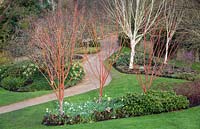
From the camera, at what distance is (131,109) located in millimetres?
12008

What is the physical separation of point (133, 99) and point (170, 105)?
1197 millimetres

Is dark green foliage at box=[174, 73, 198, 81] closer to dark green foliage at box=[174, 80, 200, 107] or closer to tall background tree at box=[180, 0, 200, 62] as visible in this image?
tall background tree at box=[180, 0, 200, 62]

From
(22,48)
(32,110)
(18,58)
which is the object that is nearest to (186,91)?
(32,110)

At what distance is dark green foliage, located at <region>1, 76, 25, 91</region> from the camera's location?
785 inches

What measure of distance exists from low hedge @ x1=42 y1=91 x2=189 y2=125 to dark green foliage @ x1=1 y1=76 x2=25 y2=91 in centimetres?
803

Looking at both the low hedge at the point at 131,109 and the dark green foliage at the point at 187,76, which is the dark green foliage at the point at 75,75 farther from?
the low hedge at the point at 131,109

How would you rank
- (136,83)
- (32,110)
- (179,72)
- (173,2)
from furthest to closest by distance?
(173,2) → (179,72) → (136,83) → (32,110)

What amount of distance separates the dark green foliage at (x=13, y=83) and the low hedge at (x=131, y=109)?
803cm

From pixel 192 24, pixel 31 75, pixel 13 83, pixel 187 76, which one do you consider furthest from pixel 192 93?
pixel 13 83

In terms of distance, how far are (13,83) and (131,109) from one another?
9909 mm

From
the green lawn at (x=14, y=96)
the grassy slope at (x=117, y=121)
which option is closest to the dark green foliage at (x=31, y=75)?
the green lawn at (x=14, y=96)

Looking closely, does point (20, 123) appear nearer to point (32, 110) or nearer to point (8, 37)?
point (32, 110)

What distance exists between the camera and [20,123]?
12.9 metres

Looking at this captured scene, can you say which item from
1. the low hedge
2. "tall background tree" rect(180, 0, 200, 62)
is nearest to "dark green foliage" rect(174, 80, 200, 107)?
the low hedge
